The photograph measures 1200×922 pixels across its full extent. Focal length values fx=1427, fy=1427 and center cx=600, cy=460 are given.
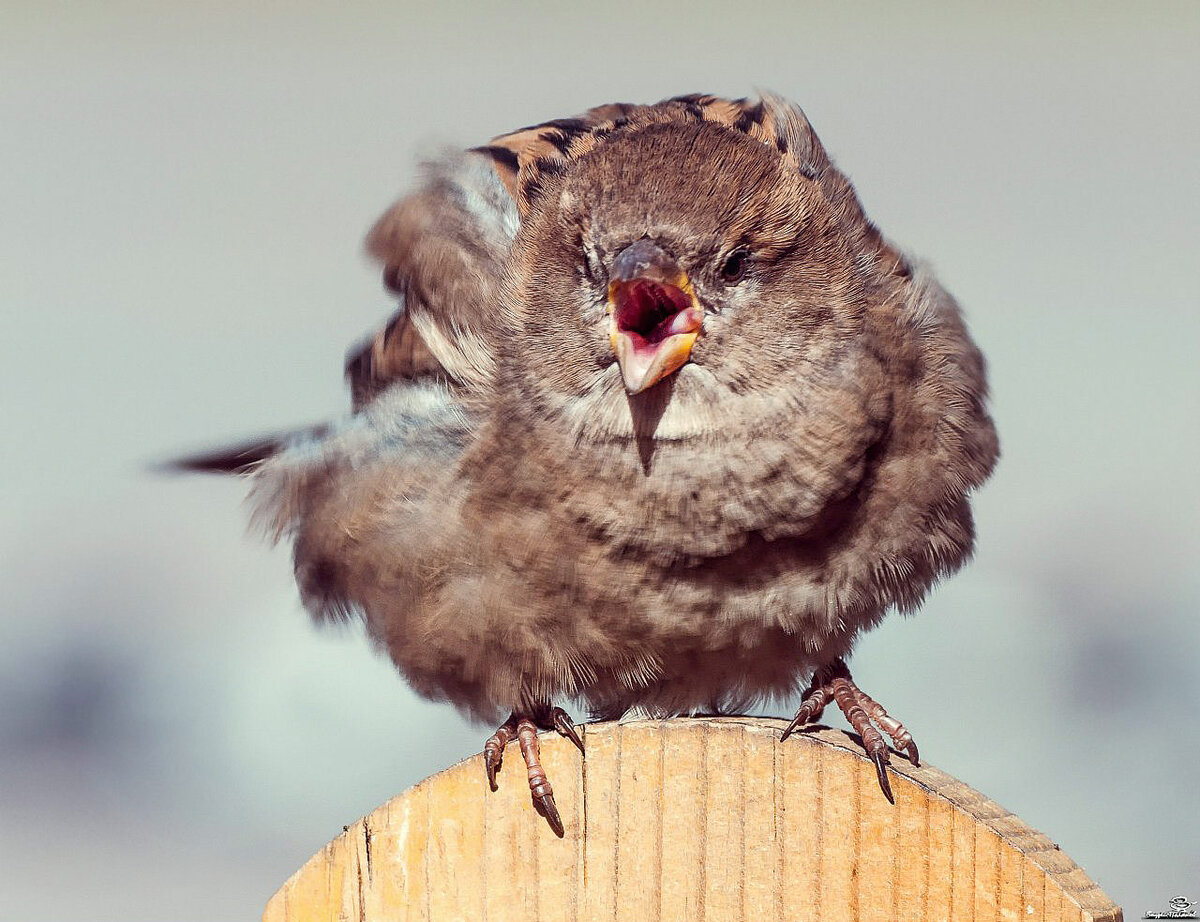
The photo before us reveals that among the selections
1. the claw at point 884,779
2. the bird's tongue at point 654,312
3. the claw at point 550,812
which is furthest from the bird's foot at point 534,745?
the bird's tongue at point 654,312

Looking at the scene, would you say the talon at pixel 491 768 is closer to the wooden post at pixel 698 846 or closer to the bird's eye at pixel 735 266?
the wooden post at pixel 698 846

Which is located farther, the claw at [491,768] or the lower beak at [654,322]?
the lower beak at [654,322]

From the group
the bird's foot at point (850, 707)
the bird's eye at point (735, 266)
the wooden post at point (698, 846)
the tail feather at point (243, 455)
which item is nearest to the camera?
the wooden post at point (698, 846)

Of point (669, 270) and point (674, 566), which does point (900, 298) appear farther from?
point (674, 566)

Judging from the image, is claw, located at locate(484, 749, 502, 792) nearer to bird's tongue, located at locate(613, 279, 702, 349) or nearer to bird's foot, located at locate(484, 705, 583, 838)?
bird's foot, located at locate(484, 705, 583, 838)

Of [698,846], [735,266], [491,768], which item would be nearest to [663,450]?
[735,266]

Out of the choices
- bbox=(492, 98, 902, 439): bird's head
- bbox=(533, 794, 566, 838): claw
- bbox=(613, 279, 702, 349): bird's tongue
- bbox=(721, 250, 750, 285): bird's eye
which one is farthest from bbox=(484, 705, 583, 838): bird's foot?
bbox=(721, 250, 750, 285): bird's eye
